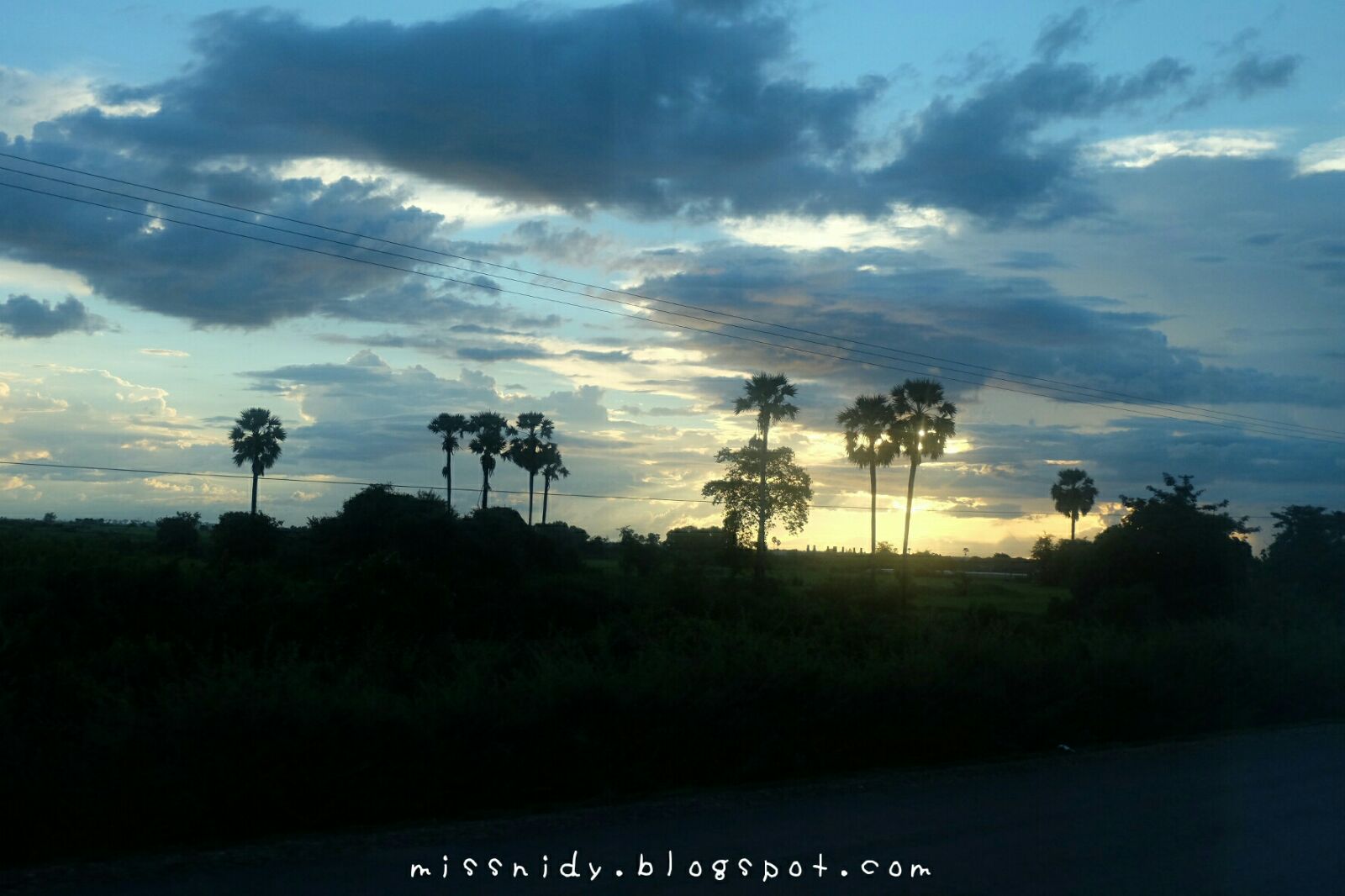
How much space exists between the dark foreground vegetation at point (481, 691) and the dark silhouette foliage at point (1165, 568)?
11.1 feet

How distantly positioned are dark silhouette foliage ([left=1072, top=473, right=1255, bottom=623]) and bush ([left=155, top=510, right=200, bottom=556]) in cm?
3894

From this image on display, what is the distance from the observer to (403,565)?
27.3 metres

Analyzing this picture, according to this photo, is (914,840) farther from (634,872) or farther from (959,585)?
(959,585)

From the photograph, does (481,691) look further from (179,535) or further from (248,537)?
(179,535)

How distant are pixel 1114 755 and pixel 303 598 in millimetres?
19211

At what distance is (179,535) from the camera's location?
55812mm

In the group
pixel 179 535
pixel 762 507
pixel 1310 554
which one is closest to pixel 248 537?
pixel 179 535

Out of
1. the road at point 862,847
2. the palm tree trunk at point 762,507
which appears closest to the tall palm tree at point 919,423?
the palm tree trunk at point 762,507

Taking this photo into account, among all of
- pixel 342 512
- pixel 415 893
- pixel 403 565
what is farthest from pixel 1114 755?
pixel 342 512

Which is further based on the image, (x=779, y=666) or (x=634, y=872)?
(x=779, y=666)

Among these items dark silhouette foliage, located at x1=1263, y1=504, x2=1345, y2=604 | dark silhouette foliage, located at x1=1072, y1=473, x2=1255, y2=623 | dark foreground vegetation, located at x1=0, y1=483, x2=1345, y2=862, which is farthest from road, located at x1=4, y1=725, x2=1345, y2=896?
dark silhouette foliage, located at x1=1263, y1=504, x2=1345, y2=604

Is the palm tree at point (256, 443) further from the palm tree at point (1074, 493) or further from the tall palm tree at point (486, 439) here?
the palm tree at point (1074, 493)

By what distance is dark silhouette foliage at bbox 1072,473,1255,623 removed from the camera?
3684cm

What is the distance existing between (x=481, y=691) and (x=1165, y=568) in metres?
32.4
